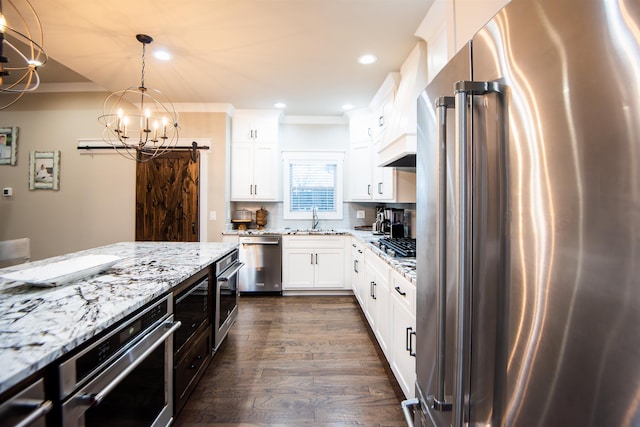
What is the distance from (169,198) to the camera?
3760 mm

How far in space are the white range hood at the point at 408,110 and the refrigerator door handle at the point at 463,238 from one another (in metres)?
1.38

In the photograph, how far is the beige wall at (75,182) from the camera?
374 cm

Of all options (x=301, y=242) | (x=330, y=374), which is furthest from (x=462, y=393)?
(x=301, y=242)

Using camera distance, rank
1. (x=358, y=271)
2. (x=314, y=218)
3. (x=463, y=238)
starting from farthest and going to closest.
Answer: (x=314, y=218) < (x=358, y=271) < (x=463, y=238)

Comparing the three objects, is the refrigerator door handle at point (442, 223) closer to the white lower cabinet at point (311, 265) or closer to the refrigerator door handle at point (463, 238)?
the refrigerator door handle at point (463, 238)

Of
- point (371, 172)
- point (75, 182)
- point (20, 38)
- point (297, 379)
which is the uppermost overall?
point (20, 38)

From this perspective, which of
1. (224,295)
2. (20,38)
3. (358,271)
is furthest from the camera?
(358,271)

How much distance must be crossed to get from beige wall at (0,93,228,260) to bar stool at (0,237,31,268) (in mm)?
1556

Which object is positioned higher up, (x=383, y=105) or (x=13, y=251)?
(x=383, y=105)

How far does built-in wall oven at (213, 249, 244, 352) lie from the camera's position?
2.08m

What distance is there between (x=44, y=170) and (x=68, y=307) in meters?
4.09

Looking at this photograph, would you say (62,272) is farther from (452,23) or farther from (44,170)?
(44,170)

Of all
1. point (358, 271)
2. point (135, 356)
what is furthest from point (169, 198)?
A: point (135, 356)

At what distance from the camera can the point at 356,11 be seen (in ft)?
6.30
